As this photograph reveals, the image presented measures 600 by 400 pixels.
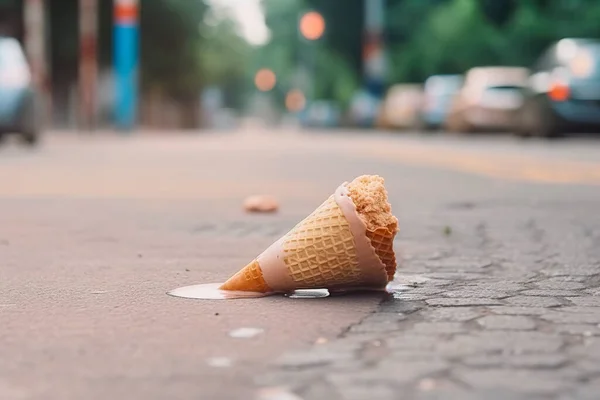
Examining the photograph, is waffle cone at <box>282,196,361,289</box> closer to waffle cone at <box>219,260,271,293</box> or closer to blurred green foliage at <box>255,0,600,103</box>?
waffle cone at <box>219,260,271,293</box>

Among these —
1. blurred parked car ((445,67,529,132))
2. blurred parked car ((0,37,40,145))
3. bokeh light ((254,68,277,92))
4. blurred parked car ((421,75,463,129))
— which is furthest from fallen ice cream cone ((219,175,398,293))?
bokeh light ((254,68,277,92))

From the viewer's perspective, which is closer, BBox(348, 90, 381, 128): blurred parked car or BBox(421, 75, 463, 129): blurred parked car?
BBox(421, 75, 463, 129): blurred parked car

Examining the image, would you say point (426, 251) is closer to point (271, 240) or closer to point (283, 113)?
point (271, 240)

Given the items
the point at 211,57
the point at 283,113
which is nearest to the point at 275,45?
the point at 283,113

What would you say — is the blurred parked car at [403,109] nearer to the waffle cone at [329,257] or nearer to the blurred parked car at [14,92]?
the blurred parked car at [14,92]

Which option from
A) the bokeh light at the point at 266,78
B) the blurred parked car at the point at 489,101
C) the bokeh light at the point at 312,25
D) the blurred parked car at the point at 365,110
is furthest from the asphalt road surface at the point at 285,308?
the bokeh light at the point at 266,78

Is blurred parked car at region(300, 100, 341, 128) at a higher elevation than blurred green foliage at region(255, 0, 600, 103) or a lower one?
lower

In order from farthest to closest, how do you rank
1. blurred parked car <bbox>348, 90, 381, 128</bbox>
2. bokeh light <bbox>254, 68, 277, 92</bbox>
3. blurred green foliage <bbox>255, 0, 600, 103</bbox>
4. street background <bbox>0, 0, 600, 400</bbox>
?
bokeh light <bbox>254, 68, 277, 92</bbox> < blurred parked car <bbox>348, 90, 381, 128</bbox> < blurred green foliage <bbox>255, 0, 600, 103</bbox> < street background <bbox>0, 0, 600, 400</bbox>
